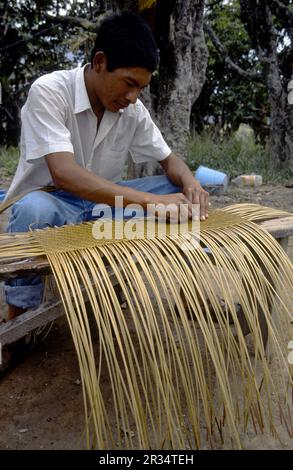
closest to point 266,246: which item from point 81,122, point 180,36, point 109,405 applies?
point 109,405

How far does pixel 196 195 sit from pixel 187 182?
10 centimetres

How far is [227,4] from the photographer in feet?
22.0

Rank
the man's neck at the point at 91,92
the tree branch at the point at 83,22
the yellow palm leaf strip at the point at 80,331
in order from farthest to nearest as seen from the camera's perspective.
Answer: the tree branch at the point at 83,22 < the man's neck at the point at 91,92 < the yellow palm leaf strip at the point at 80,331

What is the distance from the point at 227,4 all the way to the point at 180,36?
441 cm

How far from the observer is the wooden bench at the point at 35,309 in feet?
3.25

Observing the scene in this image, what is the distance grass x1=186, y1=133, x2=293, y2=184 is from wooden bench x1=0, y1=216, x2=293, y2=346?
332 centimetres

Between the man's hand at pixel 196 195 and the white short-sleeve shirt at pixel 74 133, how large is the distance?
279 mm

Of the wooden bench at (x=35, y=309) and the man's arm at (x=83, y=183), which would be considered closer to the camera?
the wooden bench at (x=35, y=309)

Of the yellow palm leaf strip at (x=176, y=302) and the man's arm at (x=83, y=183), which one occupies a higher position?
the man's arm at (x=83, y=183)

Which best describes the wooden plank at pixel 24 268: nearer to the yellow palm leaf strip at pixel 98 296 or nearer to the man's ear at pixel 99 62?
the yellow palm leaf strip at pixel 98 296

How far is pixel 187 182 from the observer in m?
1.58

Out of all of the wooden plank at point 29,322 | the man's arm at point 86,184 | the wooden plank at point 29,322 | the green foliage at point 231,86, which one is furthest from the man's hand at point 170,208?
the green foliage at point 231,86

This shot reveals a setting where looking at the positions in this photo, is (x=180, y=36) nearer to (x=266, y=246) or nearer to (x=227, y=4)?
(x=266, y=246)

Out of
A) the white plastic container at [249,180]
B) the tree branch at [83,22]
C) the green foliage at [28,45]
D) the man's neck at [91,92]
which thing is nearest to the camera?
the man's neck at [91,92]
